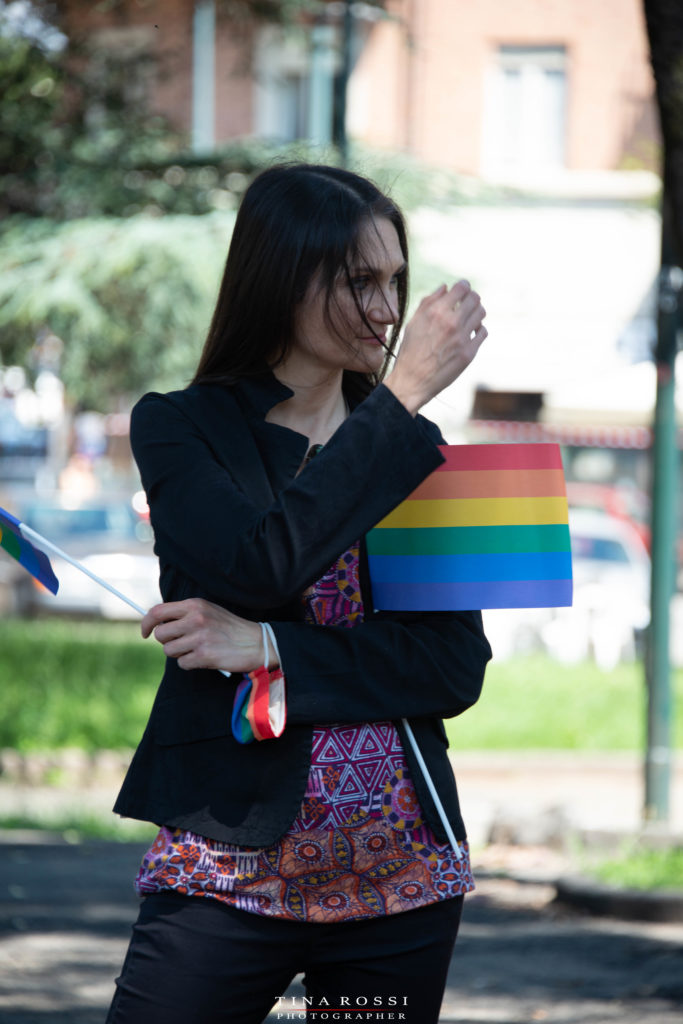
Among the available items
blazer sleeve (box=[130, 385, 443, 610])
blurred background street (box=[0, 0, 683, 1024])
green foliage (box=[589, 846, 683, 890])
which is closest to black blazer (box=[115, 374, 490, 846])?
blazer sleeve (box=[130, 385, 443, 610])

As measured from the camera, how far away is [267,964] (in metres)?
1.90

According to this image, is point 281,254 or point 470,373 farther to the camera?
point 470,373

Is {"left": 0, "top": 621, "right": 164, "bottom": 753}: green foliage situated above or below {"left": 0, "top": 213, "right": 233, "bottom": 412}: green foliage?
below

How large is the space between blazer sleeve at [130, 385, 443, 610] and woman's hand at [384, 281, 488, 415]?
0.02m

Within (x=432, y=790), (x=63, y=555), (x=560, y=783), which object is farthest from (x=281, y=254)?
(x=560, y=783)

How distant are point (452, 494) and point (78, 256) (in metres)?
9.36

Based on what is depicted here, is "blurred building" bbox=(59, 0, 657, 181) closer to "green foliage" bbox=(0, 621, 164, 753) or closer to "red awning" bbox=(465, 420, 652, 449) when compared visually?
"red awning" bbox=(465, 420, 652, 449)

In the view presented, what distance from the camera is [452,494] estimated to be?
2051 mm

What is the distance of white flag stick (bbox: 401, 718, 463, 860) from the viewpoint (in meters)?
1.93

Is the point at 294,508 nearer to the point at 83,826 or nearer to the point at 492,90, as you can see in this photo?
the point at 83,826

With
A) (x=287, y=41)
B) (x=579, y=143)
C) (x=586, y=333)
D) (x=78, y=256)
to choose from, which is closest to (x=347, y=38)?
(x=287, y=41)

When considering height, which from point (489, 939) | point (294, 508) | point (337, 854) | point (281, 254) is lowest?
point (489, 939)

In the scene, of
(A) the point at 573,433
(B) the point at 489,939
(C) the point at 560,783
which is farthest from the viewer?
(A) the point at 573,433

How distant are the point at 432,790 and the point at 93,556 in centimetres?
1774
